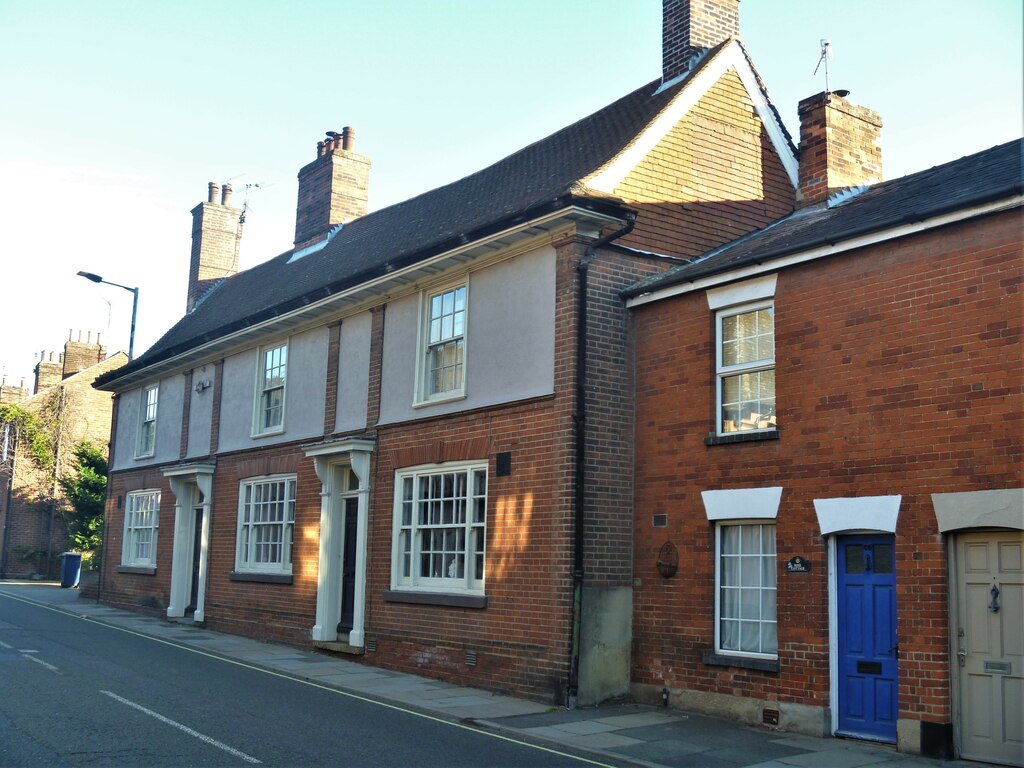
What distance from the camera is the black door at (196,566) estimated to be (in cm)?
2298

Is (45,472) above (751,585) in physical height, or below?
above

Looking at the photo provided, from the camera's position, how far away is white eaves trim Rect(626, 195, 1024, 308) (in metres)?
9.76

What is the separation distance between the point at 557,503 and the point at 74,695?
6.07 meters

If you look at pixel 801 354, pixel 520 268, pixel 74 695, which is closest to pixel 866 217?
pixel 801 354

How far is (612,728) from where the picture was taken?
11.0 m

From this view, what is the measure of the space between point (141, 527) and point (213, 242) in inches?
373

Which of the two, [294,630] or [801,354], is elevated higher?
[801,354]

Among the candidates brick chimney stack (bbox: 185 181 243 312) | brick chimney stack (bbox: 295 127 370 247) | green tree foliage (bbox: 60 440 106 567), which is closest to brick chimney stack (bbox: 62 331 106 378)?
green tree foliage (bbox: 60 440 106 567)

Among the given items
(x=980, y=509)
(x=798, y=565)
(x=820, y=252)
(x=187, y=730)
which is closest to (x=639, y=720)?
(x=798, y=565)

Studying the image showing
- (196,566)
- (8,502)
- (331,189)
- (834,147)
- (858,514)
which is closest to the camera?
(858,514)

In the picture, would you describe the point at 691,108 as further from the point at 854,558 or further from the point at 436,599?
the point at 436,599

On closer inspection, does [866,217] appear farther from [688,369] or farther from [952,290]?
[688,369]

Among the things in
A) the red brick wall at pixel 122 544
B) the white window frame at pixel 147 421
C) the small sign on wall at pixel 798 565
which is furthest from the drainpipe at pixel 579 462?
the white window frame at pixel 147 421

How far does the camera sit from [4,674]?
A: 12938 millimetres
